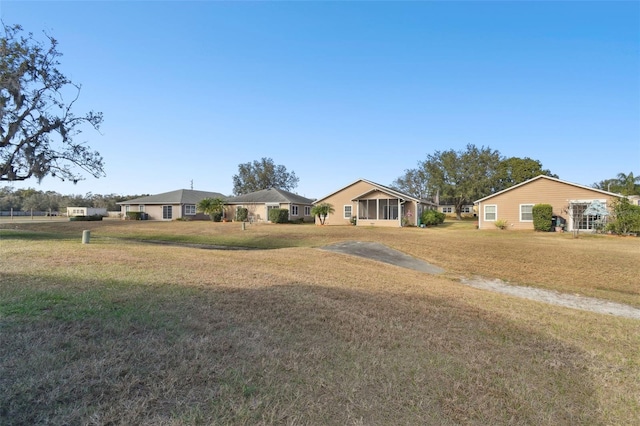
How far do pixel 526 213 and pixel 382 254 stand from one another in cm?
1729

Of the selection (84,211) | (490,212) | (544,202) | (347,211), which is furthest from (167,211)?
(544,202)

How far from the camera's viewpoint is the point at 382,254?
48.2ft

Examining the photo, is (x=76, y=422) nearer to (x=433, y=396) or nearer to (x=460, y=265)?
(x=433, y=396)

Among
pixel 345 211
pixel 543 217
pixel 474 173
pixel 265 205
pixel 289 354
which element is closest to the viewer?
pixel 289 354

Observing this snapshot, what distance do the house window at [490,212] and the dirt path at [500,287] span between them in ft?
50.2

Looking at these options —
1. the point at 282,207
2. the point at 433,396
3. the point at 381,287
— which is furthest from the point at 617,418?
the point at 282,207

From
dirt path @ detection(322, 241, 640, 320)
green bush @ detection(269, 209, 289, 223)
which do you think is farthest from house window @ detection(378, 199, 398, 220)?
dirt path @ detection(322, 241, 640, 320)

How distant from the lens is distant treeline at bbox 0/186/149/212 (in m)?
71.2

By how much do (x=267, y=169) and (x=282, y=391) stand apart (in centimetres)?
6074

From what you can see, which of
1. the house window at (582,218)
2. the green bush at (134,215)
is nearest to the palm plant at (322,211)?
the house window at (582,218)

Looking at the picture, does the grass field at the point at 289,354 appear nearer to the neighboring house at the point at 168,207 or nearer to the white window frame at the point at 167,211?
the neighboring house at the point at 168,207

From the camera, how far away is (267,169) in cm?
6206

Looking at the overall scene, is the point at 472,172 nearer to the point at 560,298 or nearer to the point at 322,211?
the point at 322,211

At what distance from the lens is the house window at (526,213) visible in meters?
25.6
